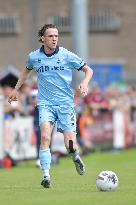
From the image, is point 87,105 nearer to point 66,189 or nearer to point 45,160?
point 45,160

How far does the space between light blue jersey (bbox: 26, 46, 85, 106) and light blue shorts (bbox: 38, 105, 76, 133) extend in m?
0.07

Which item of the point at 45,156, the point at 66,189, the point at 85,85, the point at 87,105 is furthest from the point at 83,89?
the point at 87,105

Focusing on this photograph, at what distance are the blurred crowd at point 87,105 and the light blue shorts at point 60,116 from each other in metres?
8.49

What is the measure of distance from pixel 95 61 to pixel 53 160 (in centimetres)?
2882

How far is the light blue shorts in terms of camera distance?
1380 cm

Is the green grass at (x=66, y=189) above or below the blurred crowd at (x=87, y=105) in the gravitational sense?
above

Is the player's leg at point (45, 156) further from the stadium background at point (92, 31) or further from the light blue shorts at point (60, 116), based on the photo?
the stadium background at point (92, 31)

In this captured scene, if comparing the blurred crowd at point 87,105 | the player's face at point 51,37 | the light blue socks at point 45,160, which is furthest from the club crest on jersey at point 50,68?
the blurred crowd at point 87,105

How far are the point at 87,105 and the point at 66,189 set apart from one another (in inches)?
574

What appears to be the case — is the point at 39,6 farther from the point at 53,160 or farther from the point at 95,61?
the point at 53,160

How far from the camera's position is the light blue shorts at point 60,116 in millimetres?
13805

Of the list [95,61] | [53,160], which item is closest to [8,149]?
[53,160]

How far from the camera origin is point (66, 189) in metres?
13.3

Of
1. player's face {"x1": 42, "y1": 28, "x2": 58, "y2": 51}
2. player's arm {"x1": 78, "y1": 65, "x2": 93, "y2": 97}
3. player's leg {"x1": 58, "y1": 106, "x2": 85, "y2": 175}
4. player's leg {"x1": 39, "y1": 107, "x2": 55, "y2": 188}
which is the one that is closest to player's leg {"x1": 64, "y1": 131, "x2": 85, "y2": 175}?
player's leg {"x1": 58, "y1": 106, "x2": 85, "y2": 175}
